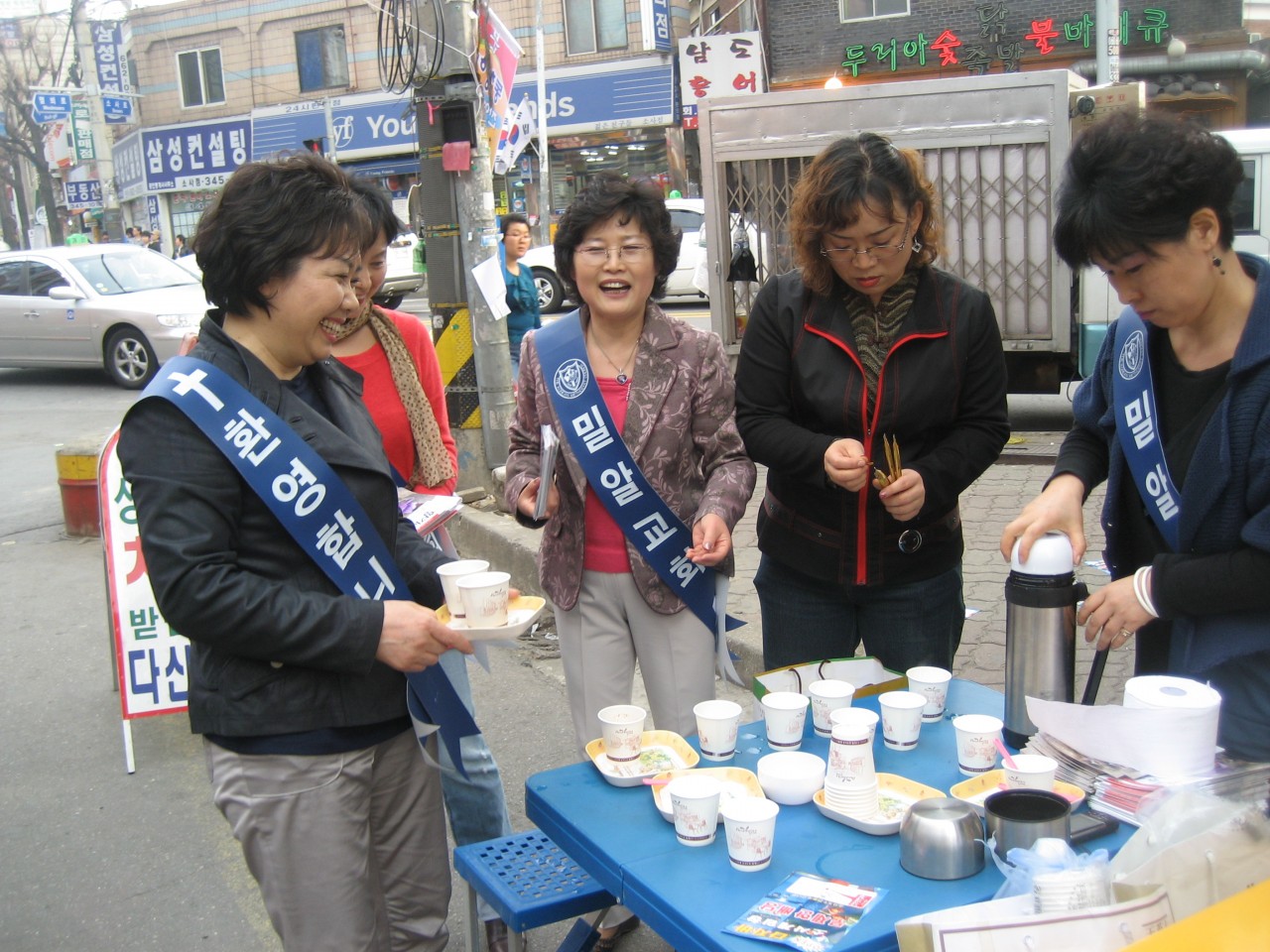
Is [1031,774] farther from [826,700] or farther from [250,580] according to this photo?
[250,580]

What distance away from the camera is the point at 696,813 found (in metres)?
1.79

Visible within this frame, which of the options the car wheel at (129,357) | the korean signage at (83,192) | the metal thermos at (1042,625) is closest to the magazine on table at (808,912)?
the metal thermos at (1042,625)

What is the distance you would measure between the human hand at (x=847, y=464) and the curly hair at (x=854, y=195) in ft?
1.36

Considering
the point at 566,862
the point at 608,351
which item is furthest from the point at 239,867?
the point at 608,351

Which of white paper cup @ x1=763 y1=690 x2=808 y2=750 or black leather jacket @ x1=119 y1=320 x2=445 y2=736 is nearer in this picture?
black leather jacket @ x1=119 y1=320 x2=445 y2=736

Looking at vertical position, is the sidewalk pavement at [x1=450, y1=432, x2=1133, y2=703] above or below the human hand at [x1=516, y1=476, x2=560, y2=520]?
below

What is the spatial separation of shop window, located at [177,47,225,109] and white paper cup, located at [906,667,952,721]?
98.2ft

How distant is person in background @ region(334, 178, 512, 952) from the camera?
2992mm

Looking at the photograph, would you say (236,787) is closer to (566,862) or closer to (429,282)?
(566,862)

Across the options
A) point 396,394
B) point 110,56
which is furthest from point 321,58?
point 396,394

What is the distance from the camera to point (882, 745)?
215 cm

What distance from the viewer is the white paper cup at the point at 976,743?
199 cm

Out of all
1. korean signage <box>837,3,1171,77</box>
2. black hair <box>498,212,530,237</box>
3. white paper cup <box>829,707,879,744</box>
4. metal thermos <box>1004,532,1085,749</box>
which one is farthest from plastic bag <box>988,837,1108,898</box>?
korean signage <box>837,3,1171,77</box>

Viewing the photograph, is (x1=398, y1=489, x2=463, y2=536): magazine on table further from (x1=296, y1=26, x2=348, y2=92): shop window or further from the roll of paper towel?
(x1=296, y1=26, x2=348, y2=92): shop window
